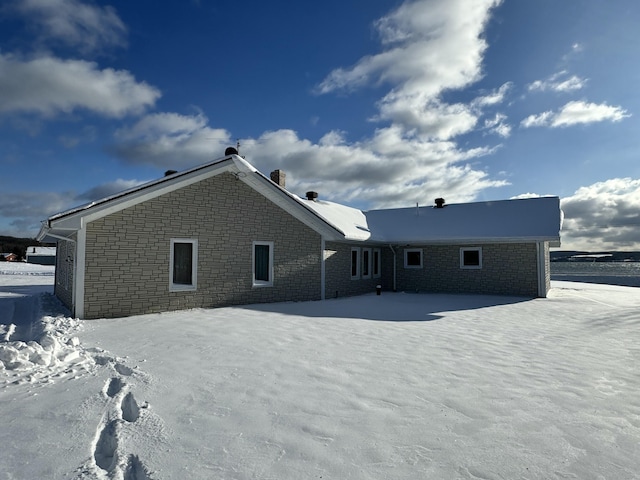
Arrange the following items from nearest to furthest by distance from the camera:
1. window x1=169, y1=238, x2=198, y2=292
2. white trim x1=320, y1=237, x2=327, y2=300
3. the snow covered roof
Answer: the snow covered roof
window x1=169, y1=238, x2=198, y2=292
white trim x1=320, y1=237, x2=327, y2=300

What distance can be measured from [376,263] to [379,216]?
3.94m

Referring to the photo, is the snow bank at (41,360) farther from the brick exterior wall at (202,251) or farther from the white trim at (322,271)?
the white trim at (322,271)

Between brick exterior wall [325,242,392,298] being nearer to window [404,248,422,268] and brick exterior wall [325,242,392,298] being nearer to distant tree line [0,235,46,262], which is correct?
window [404,248,422,268]

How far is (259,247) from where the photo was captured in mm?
13023

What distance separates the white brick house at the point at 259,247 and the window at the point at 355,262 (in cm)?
5

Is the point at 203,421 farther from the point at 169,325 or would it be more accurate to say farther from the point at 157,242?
the point at 157,242

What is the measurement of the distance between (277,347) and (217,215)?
626 centimetres

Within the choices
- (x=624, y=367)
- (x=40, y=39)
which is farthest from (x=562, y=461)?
(x=40, y=39)

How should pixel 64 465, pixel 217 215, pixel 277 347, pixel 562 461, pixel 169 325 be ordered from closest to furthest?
pixel 64 465
pixel 562 461
pixel 277 347
pixel 169 325
pixel 217 215

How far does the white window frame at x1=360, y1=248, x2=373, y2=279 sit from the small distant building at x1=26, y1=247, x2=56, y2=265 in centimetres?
4167

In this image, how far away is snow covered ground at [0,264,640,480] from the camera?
3.00 meters

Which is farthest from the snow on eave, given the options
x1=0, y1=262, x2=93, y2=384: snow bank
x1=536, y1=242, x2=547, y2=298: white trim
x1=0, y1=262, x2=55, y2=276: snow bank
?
x1=0, y1=262, x2=55, y2=276: snow bank

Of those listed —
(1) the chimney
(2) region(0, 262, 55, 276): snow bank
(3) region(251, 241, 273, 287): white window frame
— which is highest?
(1) the chimney

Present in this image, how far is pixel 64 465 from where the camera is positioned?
2.89m
